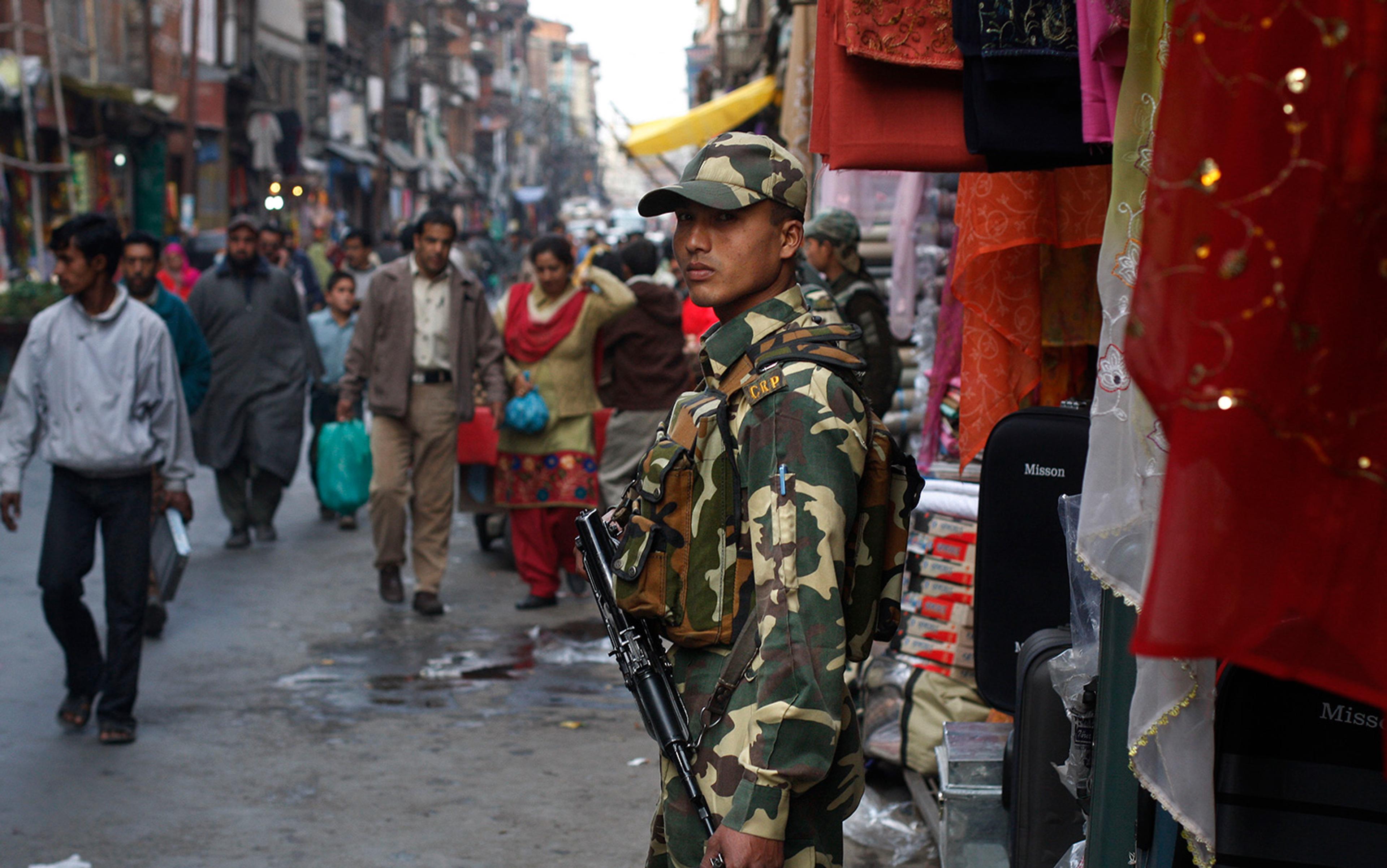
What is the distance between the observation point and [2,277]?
61.7 feet

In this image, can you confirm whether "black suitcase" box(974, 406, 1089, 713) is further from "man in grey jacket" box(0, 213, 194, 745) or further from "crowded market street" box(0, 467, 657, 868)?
"man in grey jacket" box(0, 213, 194, 745)

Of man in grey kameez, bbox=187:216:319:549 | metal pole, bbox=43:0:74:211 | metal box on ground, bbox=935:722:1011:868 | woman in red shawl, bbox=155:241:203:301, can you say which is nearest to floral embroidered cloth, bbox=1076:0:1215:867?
metal box on ground, bbox=935:722:1011:868

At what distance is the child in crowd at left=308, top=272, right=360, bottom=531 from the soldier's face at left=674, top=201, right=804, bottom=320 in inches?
352

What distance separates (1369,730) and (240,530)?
29.8 feet

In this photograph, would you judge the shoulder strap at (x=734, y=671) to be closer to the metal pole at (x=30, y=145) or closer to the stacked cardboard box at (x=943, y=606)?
the stacked cardboard box at (x=943, y=606)

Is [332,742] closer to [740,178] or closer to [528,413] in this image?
[528,413]

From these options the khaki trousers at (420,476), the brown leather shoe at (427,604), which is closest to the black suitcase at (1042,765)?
the brown leather shoe at (427,604)

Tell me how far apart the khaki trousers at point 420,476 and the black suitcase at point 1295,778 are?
268 inches

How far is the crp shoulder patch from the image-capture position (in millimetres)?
2320

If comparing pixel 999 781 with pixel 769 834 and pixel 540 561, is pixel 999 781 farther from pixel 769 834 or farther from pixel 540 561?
pixel 540 561

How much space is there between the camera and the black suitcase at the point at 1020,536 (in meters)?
3.62

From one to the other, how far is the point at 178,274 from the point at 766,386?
14019 millimetres

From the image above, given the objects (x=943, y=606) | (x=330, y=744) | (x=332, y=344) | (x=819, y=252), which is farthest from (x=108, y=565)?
(x=332, y=344)

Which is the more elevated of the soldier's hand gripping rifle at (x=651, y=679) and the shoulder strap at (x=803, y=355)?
the shoulder strap at (x=803, y=355)
